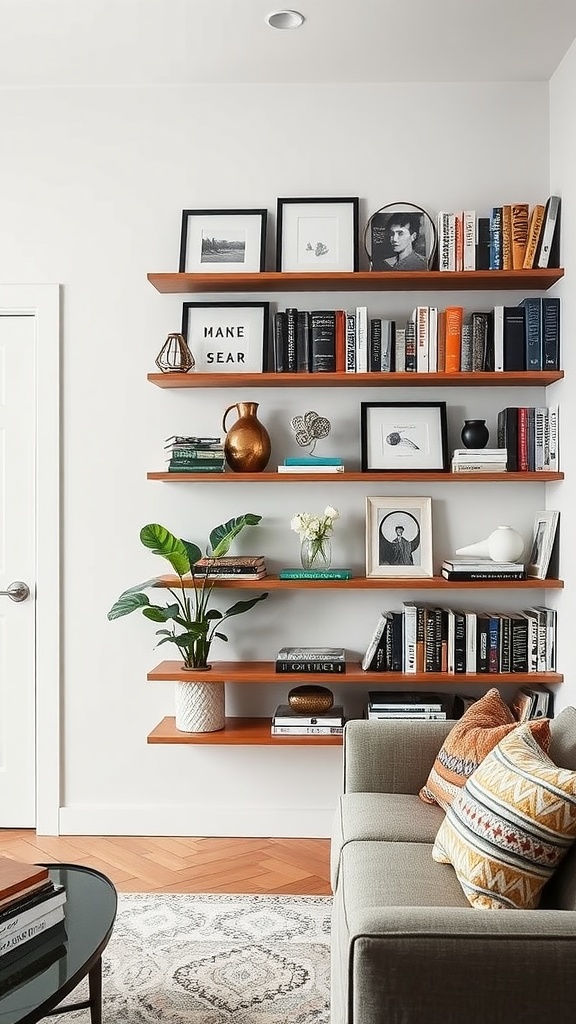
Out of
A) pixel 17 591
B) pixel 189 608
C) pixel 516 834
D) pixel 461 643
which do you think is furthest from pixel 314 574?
pixel 516 834

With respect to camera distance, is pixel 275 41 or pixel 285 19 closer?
pixel 285 19

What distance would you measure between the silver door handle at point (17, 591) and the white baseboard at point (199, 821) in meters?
0.84

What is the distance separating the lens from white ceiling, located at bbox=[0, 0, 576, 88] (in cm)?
299

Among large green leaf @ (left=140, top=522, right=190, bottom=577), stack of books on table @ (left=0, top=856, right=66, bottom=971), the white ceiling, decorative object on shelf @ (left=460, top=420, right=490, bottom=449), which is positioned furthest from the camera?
decorative object on shelf @ (left=460, top=420, right=490, bottom=449)

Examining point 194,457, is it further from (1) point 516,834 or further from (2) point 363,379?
(1) point 516,834

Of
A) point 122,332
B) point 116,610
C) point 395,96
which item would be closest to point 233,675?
point 116,610

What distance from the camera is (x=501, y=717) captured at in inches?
102

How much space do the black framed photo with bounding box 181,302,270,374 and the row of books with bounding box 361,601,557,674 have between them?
3.65 ft

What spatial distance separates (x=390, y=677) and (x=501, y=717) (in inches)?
30.8

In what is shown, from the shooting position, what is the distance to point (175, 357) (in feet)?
11.3

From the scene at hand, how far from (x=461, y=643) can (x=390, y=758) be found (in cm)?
82

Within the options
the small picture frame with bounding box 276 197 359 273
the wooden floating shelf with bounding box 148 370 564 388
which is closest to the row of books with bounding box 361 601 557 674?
the wooden floating shelf with bounding box 148 370 564 388

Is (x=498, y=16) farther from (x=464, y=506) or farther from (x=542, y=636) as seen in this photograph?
(x=542, y=636)

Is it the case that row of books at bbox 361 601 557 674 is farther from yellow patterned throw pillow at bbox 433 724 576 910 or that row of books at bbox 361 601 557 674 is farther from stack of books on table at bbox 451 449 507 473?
yellow patterned throw pillow at bbox 433 724 576 910
